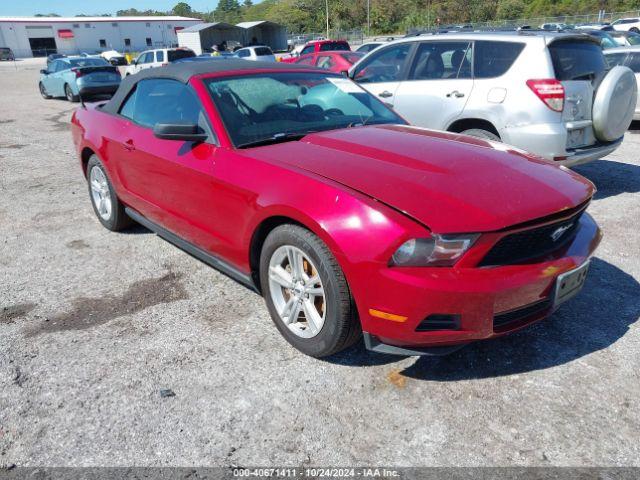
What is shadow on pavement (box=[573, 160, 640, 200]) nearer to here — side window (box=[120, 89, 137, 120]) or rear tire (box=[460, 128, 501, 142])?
rear tire (box=[460, 128, 501, 142])

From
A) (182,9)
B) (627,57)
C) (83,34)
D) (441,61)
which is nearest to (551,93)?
(441,61)

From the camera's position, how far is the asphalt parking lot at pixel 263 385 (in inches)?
90.2

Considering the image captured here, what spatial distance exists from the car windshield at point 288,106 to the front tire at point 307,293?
81 centimetres

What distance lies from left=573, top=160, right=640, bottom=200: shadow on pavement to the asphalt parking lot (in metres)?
2.08

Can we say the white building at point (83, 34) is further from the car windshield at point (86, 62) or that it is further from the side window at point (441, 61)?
the side window at point (441, 61)

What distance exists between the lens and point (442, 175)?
271 cm

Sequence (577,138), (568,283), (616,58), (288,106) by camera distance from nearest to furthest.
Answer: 1. (568,283)
2. (288,106)
3. (577,138)
4. (616,58)

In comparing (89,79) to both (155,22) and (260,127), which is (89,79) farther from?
(155,22)

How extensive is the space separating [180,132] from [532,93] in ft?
12.2

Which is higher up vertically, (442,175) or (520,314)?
(442,175)

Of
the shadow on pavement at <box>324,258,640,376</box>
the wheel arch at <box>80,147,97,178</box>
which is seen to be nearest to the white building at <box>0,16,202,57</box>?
the wheel arch at <box>80,147,97,178</box>

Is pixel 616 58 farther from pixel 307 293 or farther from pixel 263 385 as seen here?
pixel 263 385

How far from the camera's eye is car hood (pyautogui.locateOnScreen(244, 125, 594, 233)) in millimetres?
2412

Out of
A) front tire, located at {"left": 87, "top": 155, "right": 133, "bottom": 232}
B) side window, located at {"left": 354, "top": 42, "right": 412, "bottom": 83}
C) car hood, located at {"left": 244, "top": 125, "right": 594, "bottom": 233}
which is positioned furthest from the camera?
side window, located at {"left": 354, "top": 42, "right": 412, "bottom": 83}
